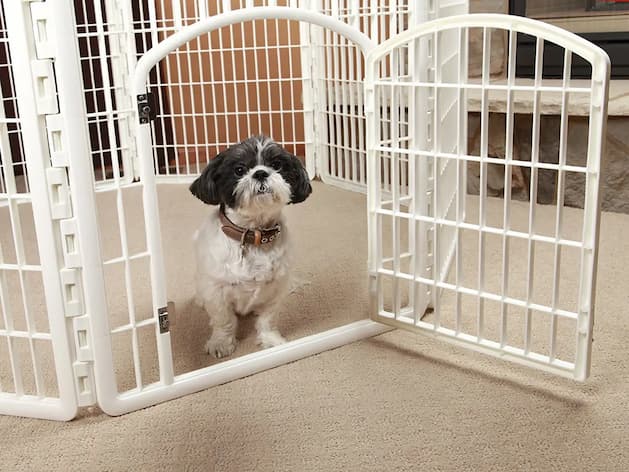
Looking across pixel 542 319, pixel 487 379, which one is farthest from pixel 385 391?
pixel 542 319

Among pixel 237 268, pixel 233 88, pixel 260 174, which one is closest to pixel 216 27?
pixel 260 174

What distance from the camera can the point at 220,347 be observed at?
1.91 meters

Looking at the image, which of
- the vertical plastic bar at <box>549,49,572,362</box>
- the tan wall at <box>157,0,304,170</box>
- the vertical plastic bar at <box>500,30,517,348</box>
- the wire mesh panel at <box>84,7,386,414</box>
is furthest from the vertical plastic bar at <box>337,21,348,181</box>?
the vertical plastic bar at <box>549,49,572,362</box>

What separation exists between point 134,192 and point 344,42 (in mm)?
1363

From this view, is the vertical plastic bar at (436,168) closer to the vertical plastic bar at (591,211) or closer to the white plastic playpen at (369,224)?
the white plastic playpen at (369,224)

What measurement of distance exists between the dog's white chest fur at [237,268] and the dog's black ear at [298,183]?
12 cm

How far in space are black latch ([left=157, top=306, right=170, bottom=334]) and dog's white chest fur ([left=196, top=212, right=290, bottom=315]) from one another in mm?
238

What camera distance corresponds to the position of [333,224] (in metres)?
3.06

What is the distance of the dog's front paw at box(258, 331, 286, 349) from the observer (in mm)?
1933

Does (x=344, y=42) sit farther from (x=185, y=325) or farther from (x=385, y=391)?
(x=385, y=391)

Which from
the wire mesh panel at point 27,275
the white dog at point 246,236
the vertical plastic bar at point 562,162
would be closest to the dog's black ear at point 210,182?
the white dog at point 246,236

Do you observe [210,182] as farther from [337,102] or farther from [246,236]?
[337,102]

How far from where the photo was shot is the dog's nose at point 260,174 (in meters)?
1.70

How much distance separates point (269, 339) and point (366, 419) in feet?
1.52
